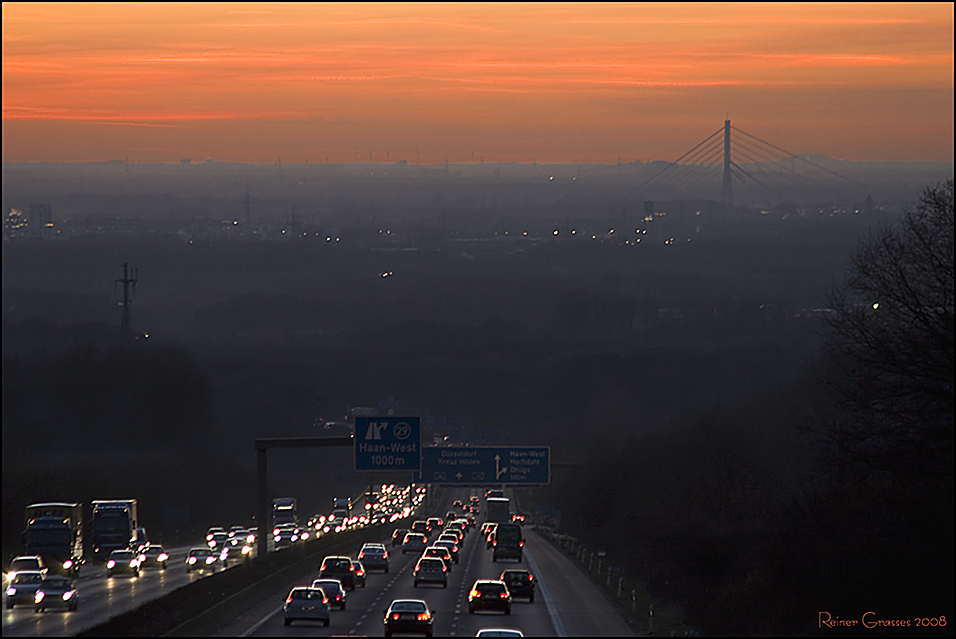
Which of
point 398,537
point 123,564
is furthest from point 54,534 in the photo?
point 398,537

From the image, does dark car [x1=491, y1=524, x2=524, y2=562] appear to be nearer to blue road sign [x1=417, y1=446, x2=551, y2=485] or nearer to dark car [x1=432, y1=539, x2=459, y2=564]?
dark car [x1=432, y1=539, x2=459, y2=564]

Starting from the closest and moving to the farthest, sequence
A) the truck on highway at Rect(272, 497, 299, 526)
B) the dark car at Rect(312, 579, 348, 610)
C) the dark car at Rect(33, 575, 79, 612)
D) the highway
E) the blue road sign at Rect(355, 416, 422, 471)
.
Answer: the highway, the dark car at Rect(33, 575, 79, 612), the dark car at Rect(312, 579, 348, 610), the blue road sign at Rect(355, 416, 422, 471), the truck on highway at Rect(272, 497, 299, 526)

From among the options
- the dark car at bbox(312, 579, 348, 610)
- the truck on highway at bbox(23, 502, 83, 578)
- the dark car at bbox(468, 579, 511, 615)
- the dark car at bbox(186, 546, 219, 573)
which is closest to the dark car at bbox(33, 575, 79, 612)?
the dark car at bbox(312, 579, 348, 610)

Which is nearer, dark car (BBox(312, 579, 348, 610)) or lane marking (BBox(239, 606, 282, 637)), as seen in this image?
lane marking (BBox(239, 606, 282, 637))

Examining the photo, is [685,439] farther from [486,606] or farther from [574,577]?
[486,606]

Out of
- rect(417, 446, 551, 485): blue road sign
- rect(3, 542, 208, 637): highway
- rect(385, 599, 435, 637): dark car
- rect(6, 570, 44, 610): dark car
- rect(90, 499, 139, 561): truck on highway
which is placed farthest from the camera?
rect(417, 446, 551, 485): blue road sign

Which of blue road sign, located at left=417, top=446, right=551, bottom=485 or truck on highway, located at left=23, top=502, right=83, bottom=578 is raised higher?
blue road sign, located at left=417, top=446, right=551, bottom=485

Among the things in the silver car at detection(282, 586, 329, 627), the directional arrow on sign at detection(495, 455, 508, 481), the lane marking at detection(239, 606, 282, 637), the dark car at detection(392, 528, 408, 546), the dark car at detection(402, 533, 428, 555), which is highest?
the directional arrow on sign at detection(495, 455, 508, 481)
